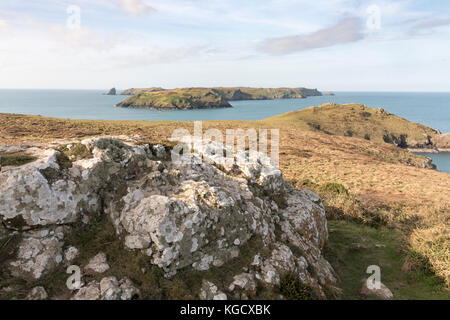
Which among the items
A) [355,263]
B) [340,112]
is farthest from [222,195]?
[340,112]

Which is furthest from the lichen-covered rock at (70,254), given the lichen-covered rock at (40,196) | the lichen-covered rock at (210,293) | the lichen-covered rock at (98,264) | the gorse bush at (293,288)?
the gorse bush at (293,288)

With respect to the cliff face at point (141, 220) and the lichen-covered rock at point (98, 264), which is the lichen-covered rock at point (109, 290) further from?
the lichen-covered rock at point (98, 264)

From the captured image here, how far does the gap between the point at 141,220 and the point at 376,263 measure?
44.0 feet

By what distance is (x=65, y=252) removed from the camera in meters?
8.93

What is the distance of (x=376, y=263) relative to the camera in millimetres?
14461

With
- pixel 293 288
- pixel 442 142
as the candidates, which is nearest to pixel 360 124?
pixel 442 142

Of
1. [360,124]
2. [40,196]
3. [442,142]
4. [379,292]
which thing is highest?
[40,196]

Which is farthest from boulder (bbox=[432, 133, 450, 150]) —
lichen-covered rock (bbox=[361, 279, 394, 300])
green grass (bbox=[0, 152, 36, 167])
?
green grass (bbox=[0, 152, 36, 167])

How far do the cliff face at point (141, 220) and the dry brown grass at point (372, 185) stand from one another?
5.51 m

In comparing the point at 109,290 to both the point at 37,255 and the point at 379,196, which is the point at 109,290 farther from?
the point at 379,196

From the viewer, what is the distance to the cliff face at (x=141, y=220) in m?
8.62

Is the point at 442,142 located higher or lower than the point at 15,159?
lower

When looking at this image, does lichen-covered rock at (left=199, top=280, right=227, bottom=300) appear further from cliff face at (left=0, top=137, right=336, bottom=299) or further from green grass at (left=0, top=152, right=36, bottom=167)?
green grass at (left=0, top=152, right=36, bottom=167)

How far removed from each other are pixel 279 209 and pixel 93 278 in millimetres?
9122
